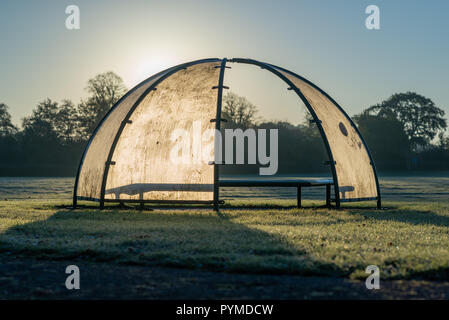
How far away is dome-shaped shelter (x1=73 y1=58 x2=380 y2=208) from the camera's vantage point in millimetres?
13219

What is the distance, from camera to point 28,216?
1112 cm

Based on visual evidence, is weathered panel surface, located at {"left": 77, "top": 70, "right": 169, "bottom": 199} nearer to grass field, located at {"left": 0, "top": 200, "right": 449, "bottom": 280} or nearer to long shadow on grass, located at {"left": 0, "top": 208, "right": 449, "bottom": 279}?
grass field, located at {"left": 0, "top": 200, "right": 449, "bottom": 280}

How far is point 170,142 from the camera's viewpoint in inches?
547

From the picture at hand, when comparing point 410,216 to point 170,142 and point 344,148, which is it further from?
point 170,142

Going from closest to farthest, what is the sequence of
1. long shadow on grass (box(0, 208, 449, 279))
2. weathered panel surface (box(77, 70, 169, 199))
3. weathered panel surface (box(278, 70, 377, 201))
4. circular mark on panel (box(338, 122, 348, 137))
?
1. long shadow on grass (box(0, 208, 449, 279))
2. weathered panel surface (box(77, 70, 169, 199))
3. weathered panel surface (box(278, 70, 377, 201))
4. circular mark on panel (box(338, 122, 348, 137))

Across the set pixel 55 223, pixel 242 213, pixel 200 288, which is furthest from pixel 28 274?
pixel 242 213

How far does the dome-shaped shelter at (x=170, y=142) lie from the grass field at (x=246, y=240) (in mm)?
1309

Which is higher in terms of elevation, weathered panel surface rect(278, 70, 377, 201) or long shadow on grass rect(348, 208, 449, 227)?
weathered panel surface rect(278, 70, 377, 201)

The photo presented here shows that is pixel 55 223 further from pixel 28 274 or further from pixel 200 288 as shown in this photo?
pixel 200 288

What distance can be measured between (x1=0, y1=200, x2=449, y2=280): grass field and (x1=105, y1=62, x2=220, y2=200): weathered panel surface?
1.36m

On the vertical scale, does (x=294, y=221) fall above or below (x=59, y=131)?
below

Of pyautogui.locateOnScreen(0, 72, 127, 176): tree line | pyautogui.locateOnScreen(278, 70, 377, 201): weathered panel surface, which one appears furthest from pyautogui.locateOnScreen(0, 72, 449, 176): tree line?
pyautogui.locateOnScreen(278, 70, 377, 201): weathered panel surface
